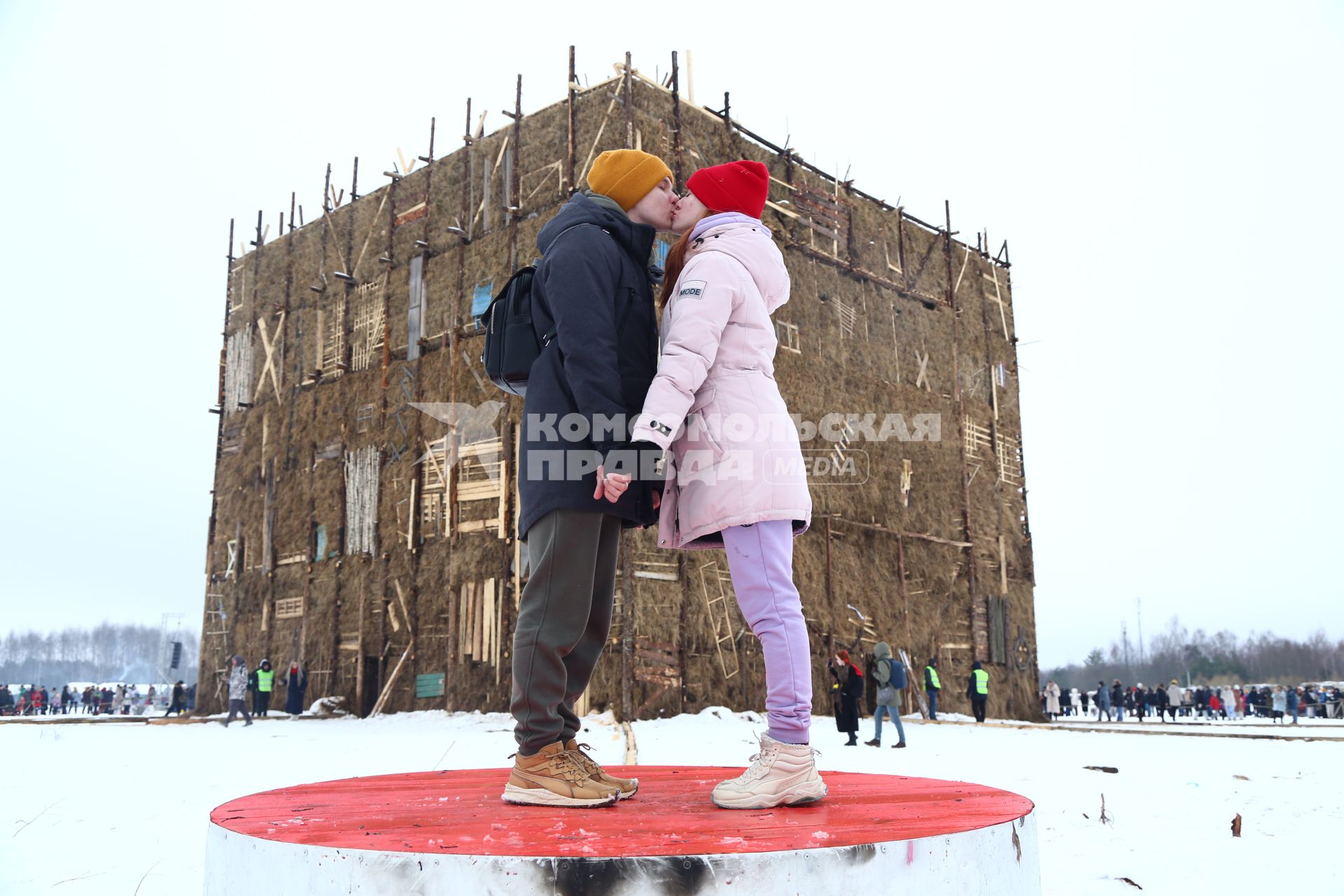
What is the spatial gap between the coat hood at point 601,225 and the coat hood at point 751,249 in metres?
0.16

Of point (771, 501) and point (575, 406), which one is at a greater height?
point (575, 406)

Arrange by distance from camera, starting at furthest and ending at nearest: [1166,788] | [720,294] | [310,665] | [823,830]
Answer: [310,665] < [1166,788] < [720,294] < [823,830]

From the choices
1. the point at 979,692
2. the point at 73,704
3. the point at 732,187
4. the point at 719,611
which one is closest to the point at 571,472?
the point at 732,187

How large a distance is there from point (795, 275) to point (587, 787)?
15.2 metres

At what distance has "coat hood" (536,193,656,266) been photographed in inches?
120

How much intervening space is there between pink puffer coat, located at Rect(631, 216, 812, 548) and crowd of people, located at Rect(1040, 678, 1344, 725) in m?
22.4

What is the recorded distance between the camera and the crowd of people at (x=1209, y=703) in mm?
24156

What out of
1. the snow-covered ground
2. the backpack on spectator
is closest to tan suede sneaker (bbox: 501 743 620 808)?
the snow-covered ground

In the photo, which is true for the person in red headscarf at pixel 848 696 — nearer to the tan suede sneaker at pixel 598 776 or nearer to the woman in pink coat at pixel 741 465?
the tan suede sneaker at pixel 598 776

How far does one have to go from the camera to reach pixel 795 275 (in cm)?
1708

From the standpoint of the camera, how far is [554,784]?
2656mm

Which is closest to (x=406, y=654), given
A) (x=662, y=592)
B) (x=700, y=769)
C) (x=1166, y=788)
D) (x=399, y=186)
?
(x=662, y=592)

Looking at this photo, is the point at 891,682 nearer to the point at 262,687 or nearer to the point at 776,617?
the point at 776,617

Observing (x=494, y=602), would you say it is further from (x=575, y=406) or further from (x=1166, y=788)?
(x=575, y=406)
